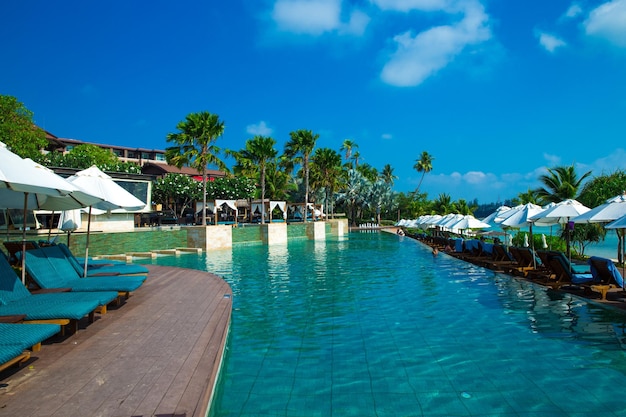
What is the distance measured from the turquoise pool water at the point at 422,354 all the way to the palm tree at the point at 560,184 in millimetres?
15480

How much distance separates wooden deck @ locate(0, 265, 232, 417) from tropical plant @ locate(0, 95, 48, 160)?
31078 mm

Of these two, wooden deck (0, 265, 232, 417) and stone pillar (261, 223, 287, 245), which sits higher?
stone pillar (261, 223, 287, 245)

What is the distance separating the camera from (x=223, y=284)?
1042cm

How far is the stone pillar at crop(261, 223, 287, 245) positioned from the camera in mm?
31469

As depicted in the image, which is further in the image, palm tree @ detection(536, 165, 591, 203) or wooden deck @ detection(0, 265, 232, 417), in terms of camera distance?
palm tree @ detection(536, 165, 591, 203)

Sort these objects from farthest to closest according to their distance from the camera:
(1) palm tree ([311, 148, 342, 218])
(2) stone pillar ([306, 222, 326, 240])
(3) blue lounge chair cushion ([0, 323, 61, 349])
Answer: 1. (1) palm tree ([311, 148, 342, 218])
2. (2) stone pillar ([306, 222, 326, 240])
3. (3) blue lounge chair cushion ([0, 323, 61, 349])

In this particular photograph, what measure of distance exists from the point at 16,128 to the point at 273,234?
2075 centimetres

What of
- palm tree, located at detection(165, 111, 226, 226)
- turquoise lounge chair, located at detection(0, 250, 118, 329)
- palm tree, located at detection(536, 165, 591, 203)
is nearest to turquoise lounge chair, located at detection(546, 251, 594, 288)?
turquoise lounge chair, located at detection(0, 250, 118, 329)

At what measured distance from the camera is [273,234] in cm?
3177

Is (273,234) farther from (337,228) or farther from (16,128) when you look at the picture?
(16,128)

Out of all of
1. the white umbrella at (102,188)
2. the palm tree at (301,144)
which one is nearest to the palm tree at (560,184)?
the palm tree at (301,144)

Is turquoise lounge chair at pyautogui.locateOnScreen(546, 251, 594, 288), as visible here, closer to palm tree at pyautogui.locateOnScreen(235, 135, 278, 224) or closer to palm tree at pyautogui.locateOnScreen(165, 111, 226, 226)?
palm tree at pyautogui.locateOnScreen(165, 111, 226, 226)

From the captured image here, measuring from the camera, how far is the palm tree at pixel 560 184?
78.8 feet

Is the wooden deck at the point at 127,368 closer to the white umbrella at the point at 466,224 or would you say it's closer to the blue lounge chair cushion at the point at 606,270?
the blue lounge chair cushion at the point at 606,270
